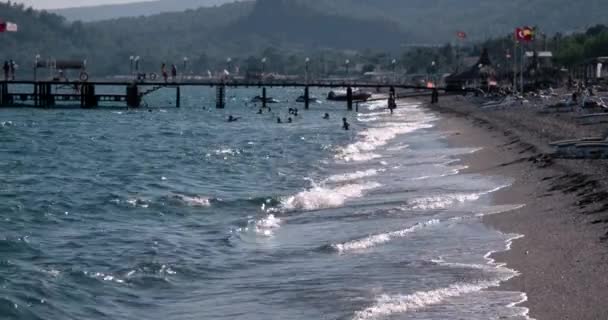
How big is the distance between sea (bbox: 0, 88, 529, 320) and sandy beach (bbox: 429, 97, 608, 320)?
33cm

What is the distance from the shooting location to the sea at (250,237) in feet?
42.4

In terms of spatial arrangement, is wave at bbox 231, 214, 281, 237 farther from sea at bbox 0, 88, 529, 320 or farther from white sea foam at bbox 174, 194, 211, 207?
white sea foam at bbox 174, 194, 211, 207

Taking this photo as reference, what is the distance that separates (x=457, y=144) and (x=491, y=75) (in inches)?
2200

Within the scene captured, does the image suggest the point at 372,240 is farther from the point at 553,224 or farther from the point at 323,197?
the point at 323,197

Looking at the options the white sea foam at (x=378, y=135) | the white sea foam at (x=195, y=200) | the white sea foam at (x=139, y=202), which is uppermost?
the white sea foam at (x=139, y=202)

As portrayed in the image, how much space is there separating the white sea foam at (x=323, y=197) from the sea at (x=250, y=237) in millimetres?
52

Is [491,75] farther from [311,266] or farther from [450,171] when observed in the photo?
[311,266]

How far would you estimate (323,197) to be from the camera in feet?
76.2

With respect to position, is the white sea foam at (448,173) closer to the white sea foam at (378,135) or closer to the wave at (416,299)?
the white sea foam at (378,135)

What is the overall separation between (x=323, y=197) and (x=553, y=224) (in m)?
7.46

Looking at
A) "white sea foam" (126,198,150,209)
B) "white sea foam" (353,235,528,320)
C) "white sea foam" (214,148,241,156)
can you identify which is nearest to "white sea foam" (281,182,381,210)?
"white sea foam" (126,198,150,209)

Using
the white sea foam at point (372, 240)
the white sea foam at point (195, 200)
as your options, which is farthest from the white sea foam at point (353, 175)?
the white sea foam at point (372, 240)

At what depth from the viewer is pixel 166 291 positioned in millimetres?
14094

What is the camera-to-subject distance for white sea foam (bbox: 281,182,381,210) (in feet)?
73.5
